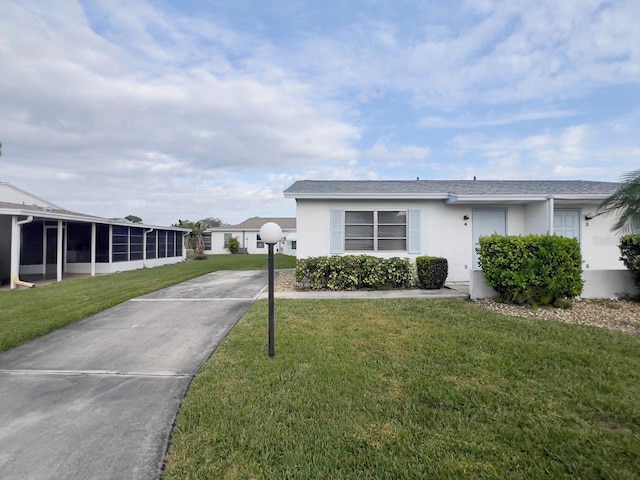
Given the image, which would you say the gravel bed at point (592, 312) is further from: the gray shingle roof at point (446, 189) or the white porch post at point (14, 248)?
the white porch post at point (14, 248)

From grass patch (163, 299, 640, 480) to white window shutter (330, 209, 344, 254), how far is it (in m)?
5.19

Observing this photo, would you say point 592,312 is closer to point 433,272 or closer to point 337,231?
point 433,272

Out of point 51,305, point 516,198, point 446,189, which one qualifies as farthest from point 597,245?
point 51,305

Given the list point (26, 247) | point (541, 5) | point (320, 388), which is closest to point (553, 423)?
point (320, 388)

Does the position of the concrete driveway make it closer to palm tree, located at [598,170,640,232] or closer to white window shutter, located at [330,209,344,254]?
white window shutter, located at [330,209,344,254]

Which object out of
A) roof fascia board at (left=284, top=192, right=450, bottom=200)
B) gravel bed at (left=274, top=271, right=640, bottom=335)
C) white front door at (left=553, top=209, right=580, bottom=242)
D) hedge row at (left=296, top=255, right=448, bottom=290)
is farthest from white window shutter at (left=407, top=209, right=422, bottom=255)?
white front door at (left=553, top=209, right=580, bottom=242)

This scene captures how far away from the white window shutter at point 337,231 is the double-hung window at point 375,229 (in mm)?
169

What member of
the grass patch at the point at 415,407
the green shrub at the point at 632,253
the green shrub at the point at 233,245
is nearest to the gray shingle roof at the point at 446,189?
the green shrub at the point at 632,253

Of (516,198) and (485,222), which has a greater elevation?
(516,198)

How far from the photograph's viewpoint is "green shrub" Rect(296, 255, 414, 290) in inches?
355

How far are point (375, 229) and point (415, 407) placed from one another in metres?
7.58

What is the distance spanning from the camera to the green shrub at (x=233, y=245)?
31688 millimetres

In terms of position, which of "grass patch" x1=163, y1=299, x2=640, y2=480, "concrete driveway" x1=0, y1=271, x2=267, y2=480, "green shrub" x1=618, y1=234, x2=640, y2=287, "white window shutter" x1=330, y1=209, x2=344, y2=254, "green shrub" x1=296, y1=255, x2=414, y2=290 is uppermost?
"white window shutter" x1=330, y1=209, x2=344, y2=254

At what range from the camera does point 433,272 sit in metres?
8.85
